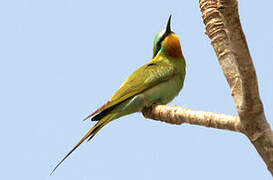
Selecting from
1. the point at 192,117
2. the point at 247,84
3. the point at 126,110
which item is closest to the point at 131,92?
the point at 126,110

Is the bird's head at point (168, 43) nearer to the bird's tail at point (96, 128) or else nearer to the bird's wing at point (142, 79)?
the bird's wing at point (142, 79)

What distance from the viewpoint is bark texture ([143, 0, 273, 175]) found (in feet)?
7.18

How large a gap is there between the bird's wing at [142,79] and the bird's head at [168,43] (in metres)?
0.20

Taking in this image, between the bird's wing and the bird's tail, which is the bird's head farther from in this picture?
the bird's tail

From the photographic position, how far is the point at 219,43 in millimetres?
2658

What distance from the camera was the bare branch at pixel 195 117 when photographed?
8.87ft

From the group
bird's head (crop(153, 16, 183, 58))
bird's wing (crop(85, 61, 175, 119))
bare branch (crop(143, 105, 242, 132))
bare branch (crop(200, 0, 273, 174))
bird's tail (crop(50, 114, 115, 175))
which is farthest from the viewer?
bird's head (crop(153, 16, 183, 58))

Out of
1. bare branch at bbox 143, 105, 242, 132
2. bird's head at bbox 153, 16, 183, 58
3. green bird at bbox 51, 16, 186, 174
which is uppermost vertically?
bird's head at bbox 153, 16, 183, 58

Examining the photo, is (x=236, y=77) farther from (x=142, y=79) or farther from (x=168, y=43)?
(x=168, y=43)

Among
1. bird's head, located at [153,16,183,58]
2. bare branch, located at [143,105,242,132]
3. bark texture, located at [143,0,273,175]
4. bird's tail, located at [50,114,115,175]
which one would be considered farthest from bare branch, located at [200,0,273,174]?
bird's head, located at [153,16,183,58]

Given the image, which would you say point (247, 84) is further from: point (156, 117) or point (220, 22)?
point (156, 117)

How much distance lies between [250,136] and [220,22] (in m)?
0.70

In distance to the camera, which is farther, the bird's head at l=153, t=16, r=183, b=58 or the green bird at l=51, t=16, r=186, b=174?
the bird's head at l=153, t=16, r=183, b=58

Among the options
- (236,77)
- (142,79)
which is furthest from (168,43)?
(236,77)
